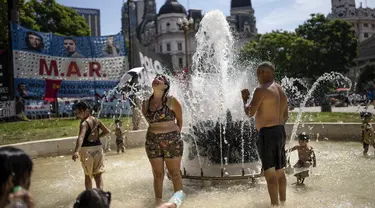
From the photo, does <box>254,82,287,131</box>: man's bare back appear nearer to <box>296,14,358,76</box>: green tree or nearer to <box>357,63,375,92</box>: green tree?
<box>296,14,358,76</box>: green tree

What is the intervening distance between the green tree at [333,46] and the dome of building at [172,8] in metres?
43.9

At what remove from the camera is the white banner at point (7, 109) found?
18391 millimetres

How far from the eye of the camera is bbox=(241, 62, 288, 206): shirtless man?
13.3ft

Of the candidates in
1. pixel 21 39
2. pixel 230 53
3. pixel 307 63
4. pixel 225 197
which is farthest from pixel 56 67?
pixel 307 63

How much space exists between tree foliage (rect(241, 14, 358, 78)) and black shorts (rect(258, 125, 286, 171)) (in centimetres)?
4010

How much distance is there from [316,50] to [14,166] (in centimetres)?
4589

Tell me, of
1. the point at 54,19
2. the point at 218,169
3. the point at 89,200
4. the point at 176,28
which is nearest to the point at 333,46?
the point at 54,19

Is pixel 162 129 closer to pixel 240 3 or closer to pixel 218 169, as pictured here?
pixel 218 169

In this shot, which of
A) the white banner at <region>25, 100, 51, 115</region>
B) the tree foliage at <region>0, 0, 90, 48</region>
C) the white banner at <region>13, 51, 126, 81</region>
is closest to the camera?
the white banner at <region>13, 51, 126, 81</region>

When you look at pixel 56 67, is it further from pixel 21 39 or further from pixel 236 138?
pixel 236 138

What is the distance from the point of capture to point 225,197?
4777 mm

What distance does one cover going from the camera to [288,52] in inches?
1756

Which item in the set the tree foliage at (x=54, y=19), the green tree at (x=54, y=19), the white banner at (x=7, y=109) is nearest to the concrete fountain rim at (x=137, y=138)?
the white banner at (x=7, y=109)

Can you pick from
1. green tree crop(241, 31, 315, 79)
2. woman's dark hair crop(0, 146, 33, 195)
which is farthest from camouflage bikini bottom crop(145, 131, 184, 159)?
green tree crop(241, 31, 315, 79)
